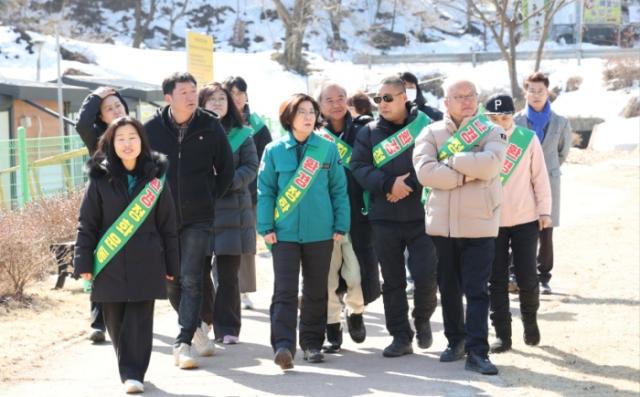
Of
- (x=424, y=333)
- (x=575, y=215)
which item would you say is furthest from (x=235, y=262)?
(x=575, y=215)

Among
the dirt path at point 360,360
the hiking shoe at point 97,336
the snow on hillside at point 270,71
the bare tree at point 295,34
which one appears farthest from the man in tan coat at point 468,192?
the bare tree at point 295,34

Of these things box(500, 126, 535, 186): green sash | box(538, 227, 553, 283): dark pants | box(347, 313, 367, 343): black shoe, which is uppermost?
box(500, 126, 535, 186): green sash

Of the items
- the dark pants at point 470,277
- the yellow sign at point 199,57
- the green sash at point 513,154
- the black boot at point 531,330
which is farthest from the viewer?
the yellow sign at point 199,57

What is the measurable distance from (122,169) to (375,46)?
6474 centimetres

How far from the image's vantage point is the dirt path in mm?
7246

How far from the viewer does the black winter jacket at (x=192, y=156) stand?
25.9 feet

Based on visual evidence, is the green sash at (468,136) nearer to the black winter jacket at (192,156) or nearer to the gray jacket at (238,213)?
the black winter jacket at (192,156)

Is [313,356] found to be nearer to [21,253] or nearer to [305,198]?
[305,198]

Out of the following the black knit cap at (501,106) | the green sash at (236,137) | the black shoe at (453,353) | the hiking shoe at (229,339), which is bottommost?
the hiking shoe at (229,339)

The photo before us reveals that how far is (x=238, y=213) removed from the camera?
888cm

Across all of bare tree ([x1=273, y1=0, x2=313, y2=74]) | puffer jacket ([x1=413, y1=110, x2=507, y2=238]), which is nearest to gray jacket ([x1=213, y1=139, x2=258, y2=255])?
puffer jacket ([x1=413, y1=110, x2=507, y2=238])

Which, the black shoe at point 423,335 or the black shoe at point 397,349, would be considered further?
the black shoe at point 423,335

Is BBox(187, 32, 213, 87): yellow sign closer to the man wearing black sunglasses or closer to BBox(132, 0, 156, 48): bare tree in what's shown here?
the man wearing black sunglasses

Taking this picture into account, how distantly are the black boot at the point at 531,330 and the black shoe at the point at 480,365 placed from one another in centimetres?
109
